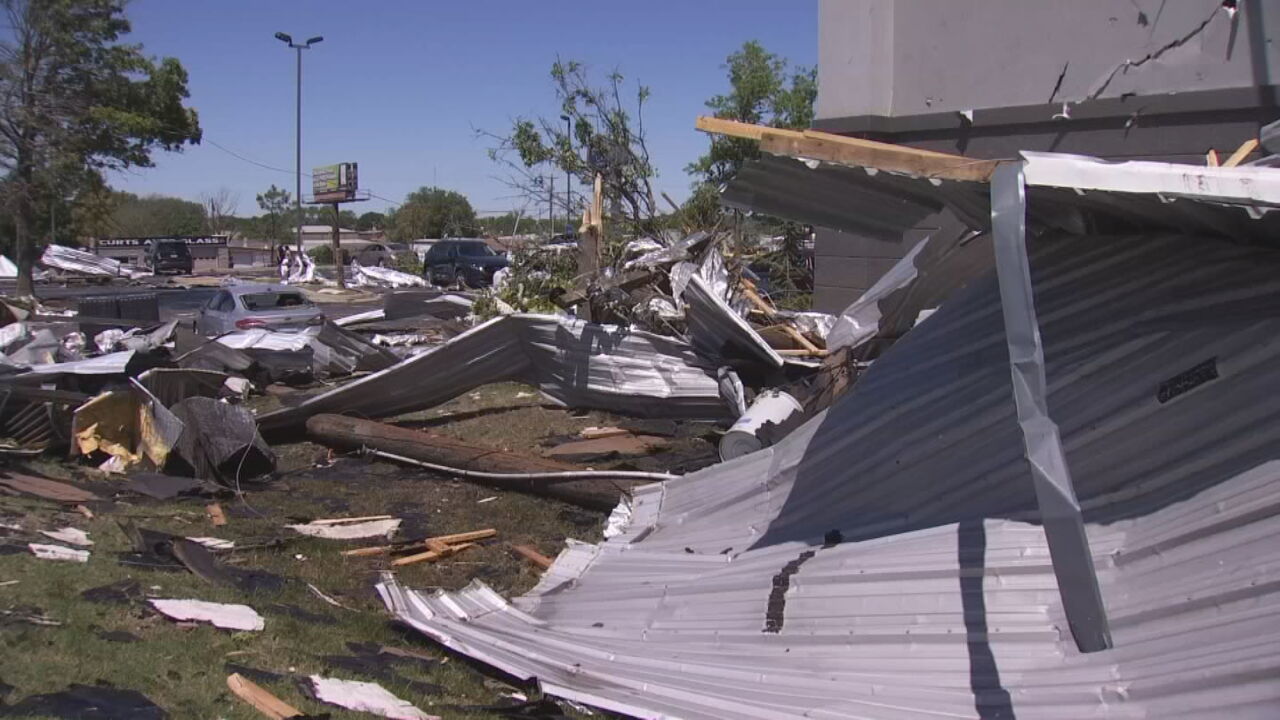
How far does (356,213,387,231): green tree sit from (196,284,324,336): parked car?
71.5m

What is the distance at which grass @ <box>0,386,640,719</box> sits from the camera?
4.41 meters

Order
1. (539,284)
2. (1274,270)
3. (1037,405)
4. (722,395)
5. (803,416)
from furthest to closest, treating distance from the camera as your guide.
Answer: (539,284) → (722,395) → (803,416) → (1274,270) → (1037,405)

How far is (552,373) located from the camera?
11.6m

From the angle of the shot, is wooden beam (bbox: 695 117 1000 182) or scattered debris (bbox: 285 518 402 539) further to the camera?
scattered debris (bbox: 285 518 402 539)

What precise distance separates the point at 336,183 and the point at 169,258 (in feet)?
36.7

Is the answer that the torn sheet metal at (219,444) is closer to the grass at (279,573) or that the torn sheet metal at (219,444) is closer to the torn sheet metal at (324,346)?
the grass at (279,573)

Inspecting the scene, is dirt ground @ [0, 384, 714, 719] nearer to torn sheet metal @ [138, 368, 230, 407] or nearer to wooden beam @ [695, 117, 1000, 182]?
torn sheet metal @ [138, 368, 230, 407]

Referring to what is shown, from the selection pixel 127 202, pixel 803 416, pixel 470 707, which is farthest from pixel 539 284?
pixel 127 202

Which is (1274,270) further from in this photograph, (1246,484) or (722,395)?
(722,395)

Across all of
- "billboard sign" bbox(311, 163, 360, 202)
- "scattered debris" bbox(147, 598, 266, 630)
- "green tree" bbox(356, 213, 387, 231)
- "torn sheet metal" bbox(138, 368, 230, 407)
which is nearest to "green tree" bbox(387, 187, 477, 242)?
"billboard sign" bbox(311, 163, 360, 202)

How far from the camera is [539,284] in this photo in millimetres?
15383

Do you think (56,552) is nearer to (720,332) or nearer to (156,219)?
(720,332)

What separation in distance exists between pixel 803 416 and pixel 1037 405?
17.3 ft

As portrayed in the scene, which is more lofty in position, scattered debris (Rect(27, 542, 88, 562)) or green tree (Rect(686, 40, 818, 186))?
green tree (Rect(686, 40, 818, 186))
